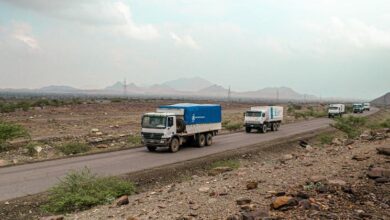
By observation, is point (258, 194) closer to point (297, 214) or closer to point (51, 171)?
point (297, 214)

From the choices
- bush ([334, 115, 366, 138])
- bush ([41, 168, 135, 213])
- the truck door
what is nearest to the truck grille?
the truck door

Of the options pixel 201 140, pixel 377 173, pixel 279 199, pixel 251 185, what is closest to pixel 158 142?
pixel 201 140

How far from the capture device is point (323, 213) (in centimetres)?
909

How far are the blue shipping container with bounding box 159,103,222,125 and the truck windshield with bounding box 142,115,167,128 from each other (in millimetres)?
2330

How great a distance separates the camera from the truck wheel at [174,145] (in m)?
28.0

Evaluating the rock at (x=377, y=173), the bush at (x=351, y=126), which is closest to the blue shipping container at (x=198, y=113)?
the bush at (x=351, y=126)

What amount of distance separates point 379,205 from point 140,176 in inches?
457

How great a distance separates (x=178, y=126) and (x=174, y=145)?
1.43 meters

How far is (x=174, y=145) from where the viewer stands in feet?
92.5

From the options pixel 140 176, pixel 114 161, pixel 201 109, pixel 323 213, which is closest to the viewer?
pixel 323 213

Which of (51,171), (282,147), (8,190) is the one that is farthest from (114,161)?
(282,147)

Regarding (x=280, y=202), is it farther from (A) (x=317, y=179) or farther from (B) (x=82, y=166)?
(B) (x=82, y=166)

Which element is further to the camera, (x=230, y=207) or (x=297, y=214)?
(x=230, y=207)

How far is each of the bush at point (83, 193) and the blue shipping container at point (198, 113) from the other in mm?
14067
